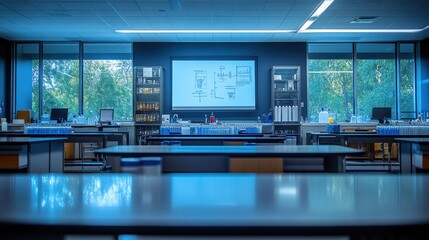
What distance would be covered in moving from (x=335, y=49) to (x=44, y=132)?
762 cm

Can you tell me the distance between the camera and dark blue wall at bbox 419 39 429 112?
33.0ft

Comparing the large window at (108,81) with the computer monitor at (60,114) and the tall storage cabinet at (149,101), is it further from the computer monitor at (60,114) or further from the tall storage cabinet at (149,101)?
the tall storage cabinet at (149,101)

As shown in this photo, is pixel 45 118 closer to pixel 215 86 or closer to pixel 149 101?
pixel 149 101

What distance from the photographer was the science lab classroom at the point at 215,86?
4363mm

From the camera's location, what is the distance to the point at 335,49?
10312mm

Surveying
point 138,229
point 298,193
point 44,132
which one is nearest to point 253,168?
point 298,193

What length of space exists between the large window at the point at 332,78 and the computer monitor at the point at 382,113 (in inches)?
30.5

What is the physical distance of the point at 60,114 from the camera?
9.75m

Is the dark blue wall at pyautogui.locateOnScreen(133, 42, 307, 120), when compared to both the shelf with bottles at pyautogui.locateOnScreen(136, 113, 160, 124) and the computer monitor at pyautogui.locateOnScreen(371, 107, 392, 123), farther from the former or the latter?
the computer monitor at pyautogui.locateOnScreen(371, 107, 392, 123)

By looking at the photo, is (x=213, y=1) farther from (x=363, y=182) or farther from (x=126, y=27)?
(x=363, y=182)

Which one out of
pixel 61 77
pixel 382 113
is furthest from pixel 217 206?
pixel 61 77

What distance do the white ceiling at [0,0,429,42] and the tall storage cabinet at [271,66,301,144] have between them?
91 cm

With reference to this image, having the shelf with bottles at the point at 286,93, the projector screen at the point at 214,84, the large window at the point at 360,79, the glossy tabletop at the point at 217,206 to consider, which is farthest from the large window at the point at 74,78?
the glossy tabletop at the point at 217,206

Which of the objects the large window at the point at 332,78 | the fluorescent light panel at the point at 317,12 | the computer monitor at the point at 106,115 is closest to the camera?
the fluorescent light panel at the point at 317,12
